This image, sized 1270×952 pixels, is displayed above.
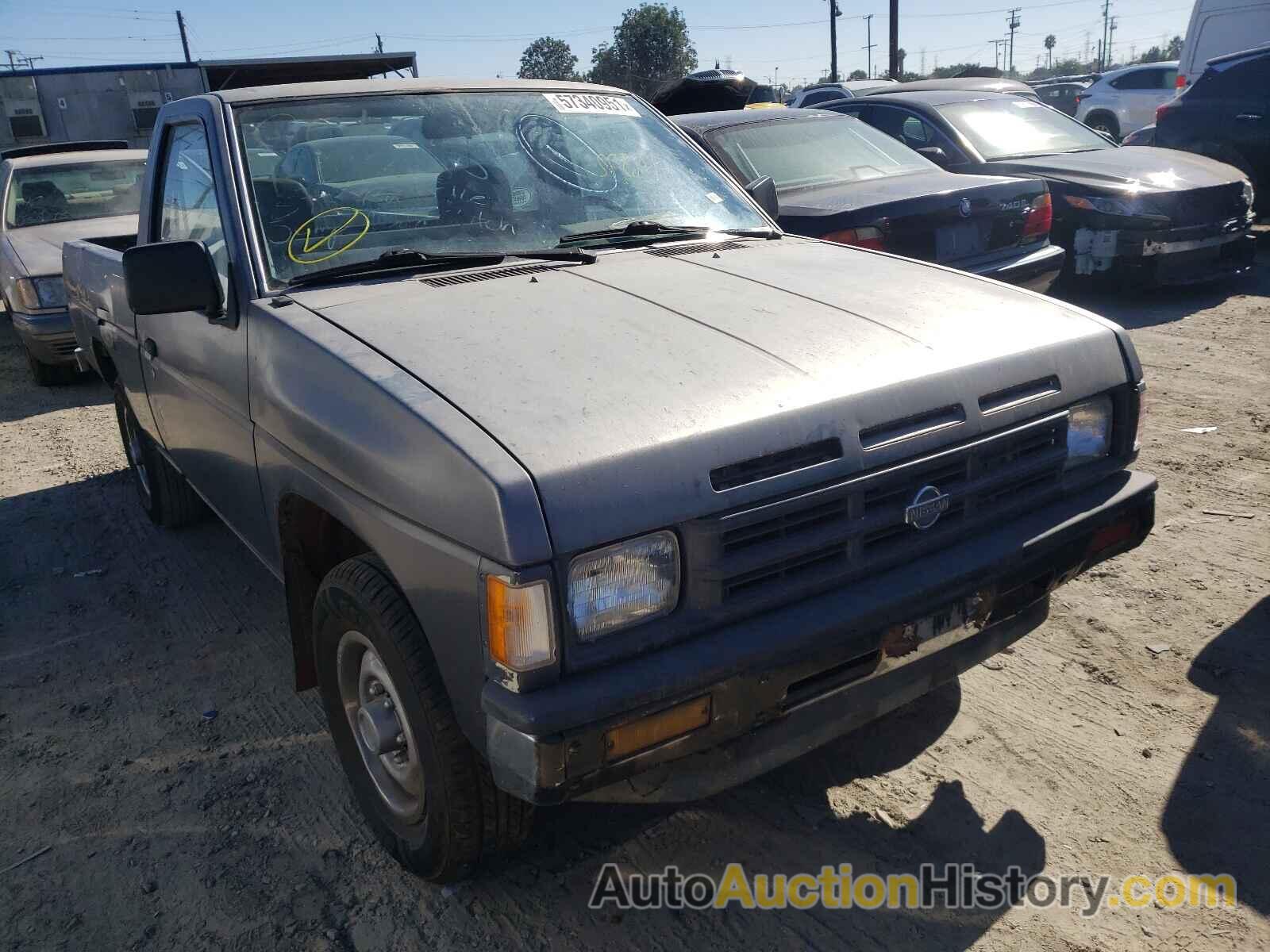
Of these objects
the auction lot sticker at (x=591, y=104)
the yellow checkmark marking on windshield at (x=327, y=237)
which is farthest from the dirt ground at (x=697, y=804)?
the auction lot sticker at (x=591, y=104)

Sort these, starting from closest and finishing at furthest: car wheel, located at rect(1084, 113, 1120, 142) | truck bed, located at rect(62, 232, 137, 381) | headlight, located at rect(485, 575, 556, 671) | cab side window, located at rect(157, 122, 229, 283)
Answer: headlight, located at rect(485, 575, 556, 671)
cab side window, located at rect(157, 122, 229, 283)
truck bed, located at rect(62, 232, 137, 381)
car wheel, located at rect(1084, 113, 1120, 142)

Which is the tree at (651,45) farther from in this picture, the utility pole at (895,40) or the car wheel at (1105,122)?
the car wheel at (1105,122)

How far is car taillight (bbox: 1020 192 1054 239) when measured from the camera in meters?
6.71

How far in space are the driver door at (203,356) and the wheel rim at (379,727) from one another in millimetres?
623

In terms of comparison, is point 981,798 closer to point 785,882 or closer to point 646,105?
point 785,882

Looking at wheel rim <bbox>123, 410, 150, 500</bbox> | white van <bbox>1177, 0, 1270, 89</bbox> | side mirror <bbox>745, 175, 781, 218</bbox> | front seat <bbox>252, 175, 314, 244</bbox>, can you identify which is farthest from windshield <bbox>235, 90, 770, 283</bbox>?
white van <bbox>1177, 0, 1270, 89</bbox>

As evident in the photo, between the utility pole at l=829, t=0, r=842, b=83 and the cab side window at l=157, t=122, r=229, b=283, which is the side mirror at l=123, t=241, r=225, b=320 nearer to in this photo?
the cab side window at l=157, t=122, r=229, b=283

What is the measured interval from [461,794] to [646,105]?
2.79m

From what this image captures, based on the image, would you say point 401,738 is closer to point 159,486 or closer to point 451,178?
point 451,178

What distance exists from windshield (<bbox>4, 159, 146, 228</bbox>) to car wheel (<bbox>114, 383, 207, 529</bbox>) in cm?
491

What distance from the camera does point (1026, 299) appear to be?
293 cm

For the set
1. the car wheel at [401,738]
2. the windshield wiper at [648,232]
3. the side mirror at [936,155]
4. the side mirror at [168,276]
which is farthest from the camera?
the side mirror at [936,155]

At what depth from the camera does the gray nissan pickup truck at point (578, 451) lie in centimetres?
198

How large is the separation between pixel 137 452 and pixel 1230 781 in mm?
4939
